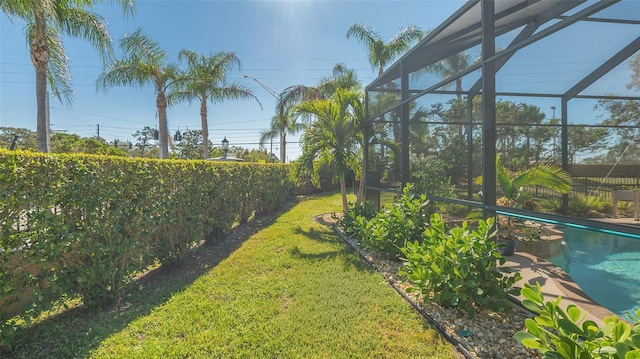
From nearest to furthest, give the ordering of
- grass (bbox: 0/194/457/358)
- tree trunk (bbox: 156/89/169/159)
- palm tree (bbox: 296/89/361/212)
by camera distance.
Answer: grass (bbox: 0/194/457/358) → palm tree (bbox: 296/89/361/212) → tree trunk (bbox: 156/89/169/159)

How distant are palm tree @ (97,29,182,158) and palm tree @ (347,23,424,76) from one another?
862cm

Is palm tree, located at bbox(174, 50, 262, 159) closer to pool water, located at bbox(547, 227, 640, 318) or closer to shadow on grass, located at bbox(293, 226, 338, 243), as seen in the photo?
shadow on grass, located at bbox(293, 226, 338, 243)

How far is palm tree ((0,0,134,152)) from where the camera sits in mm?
5598

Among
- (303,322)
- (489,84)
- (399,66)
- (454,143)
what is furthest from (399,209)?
(399,66)

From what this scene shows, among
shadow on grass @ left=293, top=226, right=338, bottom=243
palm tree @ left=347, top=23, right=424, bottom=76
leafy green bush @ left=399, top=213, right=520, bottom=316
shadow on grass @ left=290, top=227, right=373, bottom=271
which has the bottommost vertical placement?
shadow on grass @ left=290, top=227, right=373, bottom=271

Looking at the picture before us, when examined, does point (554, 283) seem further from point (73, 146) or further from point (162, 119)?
point (73, 146)

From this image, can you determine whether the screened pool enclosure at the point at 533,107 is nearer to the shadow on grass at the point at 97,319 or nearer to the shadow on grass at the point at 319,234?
the shadow on grass at the point at 319,234

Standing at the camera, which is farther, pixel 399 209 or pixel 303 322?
pixel 399 209

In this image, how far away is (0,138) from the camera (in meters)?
36.0

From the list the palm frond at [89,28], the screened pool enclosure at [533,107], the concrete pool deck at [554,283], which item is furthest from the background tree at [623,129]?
A: the palm frond at [89,28]

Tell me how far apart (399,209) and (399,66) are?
3388mm

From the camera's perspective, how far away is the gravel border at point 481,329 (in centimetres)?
221

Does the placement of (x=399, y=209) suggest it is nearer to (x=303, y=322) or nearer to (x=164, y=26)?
(x=303, y=322)

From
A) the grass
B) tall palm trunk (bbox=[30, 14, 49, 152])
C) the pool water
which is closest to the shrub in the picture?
the pool water
